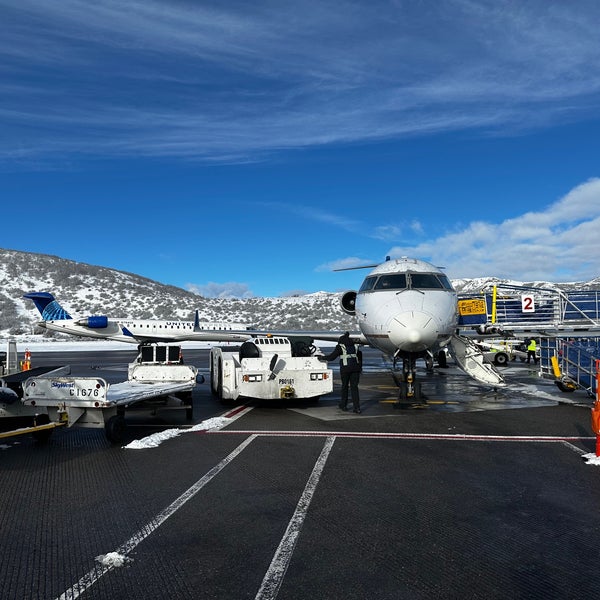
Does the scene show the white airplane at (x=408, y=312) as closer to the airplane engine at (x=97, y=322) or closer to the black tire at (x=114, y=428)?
the black tire at (x=114, y=428)

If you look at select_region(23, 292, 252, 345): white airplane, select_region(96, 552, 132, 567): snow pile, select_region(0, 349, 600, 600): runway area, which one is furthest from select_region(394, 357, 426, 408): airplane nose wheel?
select_region(23, 292, 252, 345): white airplane

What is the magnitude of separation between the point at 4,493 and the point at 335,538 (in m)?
3.75

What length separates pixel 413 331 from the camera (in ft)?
34.0

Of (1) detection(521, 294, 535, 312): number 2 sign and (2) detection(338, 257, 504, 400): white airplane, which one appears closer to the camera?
(2) detection(338, 257, 504, 400): white airplane

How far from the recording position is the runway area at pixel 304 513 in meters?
3.66

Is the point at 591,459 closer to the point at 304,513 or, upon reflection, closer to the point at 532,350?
the point at 304,513

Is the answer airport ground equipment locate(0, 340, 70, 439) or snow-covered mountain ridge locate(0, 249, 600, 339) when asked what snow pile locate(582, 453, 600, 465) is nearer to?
airport ground equipment locate(0, 340, 70, 439)

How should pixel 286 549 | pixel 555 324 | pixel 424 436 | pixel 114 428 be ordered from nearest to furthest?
pixel 286 549 → pixel 114 428 → pixel 424 436 → pixel 555 324

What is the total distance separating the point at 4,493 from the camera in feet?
18.6

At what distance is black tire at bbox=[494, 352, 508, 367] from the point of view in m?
25.2

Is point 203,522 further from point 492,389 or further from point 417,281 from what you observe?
point 492,389

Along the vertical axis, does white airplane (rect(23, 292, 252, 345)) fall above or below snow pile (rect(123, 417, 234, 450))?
above

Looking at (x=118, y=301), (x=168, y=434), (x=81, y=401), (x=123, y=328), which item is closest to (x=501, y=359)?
(x=168, y=434)

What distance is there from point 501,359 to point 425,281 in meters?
15.4
